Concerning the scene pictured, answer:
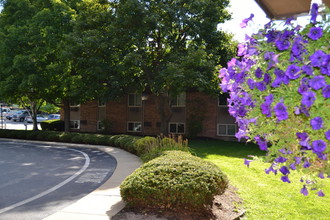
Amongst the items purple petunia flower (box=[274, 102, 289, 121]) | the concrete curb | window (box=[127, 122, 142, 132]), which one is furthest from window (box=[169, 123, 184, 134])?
purple petunia flower (box=[274, 102, 289, 121])

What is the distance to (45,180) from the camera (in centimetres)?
1059

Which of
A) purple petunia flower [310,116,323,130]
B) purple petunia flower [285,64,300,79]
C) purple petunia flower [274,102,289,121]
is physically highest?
purple petunia flower [285,64,300,79]

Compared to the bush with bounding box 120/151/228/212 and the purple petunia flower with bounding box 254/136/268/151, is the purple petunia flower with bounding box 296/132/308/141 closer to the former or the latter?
the purple petunia flower with bounding box 254/136/268/151

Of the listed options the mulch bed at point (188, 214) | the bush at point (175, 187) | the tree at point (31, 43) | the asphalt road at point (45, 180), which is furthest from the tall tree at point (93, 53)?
the mulch bed at point (188, 214)

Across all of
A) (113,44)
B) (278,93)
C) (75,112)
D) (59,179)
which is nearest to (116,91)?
(113,44)

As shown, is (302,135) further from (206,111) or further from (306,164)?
(206,111)

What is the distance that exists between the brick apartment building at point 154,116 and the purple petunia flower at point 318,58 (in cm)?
2375

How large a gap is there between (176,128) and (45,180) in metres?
19.9

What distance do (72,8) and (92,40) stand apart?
27.5ft

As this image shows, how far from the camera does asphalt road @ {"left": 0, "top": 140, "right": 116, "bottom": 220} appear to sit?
7.50m

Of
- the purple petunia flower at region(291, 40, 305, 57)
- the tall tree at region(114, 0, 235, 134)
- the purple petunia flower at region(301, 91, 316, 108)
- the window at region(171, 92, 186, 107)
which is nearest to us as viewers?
the purple petunia flower at region(301, 91, 316, 108)

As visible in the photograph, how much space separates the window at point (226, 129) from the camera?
1057 inches

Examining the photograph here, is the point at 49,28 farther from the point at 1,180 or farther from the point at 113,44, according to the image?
the point at 1,180

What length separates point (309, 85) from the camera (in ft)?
8.22
